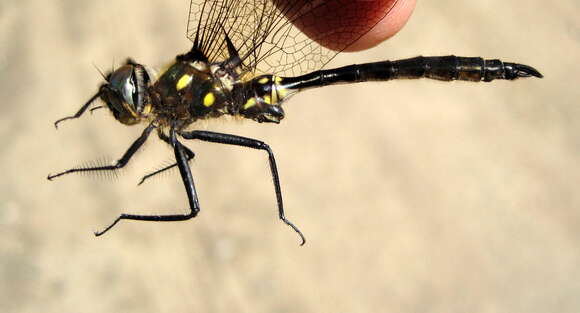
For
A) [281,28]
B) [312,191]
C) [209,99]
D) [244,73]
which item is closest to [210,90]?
[209,99]

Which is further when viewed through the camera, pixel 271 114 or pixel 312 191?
pixel 312 191

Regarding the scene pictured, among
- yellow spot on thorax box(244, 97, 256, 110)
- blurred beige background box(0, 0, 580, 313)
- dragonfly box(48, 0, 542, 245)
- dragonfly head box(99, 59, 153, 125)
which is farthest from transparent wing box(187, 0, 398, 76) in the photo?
blurred beige background box(0, 0, 580, 313)

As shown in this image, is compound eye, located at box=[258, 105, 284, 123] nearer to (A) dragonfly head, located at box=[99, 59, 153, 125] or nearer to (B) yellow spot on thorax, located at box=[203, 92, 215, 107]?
(B) yellow spot on thorax, located at box=[203, 92, 215, 107]

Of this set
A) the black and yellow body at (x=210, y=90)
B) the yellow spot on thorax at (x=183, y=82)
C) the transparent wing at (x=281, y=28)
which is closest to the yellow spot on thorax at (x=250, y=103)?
the black and yellow body at (x=210, y=90)

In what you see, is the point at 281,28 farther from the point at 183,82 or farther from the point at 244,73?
the point at 183,82

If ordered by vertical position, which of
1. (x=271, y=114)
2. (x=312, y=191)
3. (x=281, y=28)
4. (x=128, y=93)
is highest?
(x=312, y=191)

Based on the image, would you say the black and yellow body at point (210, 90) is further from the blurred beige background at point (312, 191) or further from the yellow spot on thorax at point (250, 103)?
the blurred beige background at point (312, 191)
